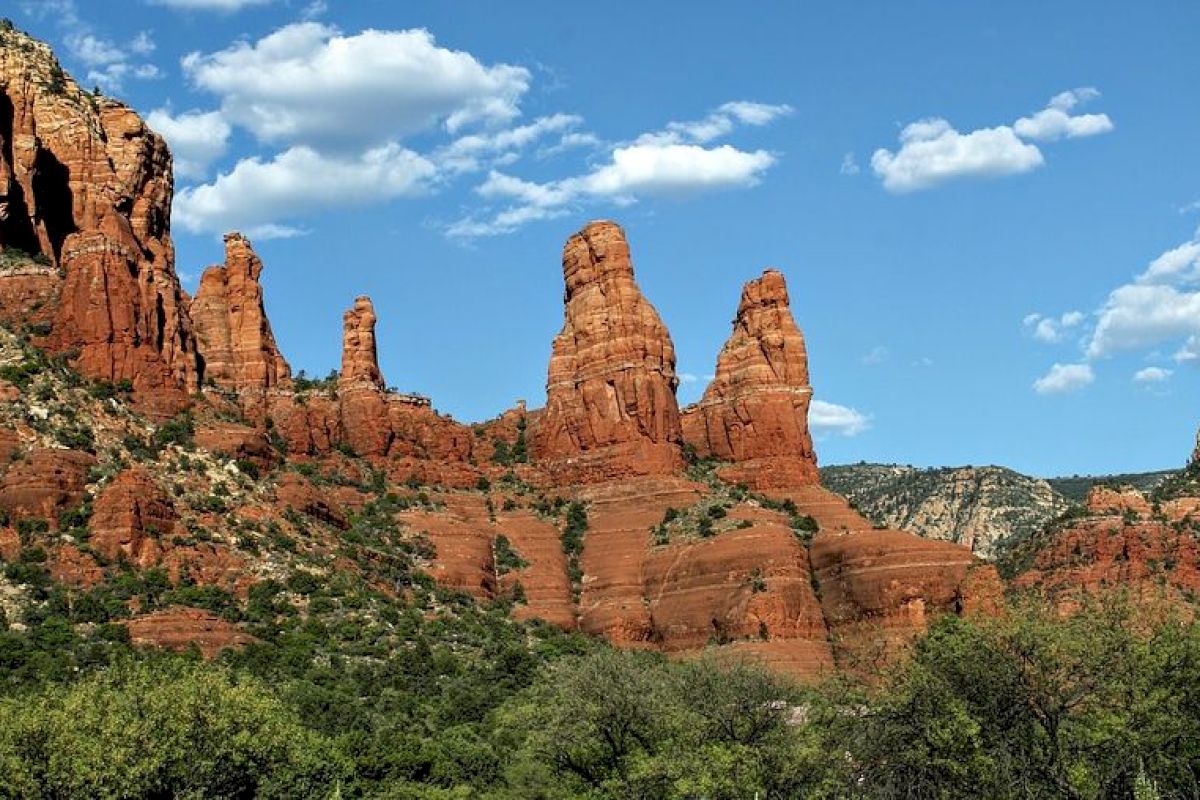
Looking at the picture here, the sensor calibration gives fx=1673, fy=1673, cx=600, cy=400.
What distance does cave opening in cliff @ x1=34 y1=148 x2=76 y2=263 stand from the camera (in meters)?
141

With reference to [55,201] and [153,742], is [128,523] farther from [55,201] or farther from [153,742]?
[153,742]

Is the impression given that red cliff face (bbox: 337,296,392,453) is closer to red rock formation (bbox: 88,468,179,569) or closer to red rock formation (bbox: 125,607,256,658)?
red rock formation (bbox: 88,468,179,569)

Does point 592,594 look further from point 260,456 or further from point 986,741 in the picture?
point 986,741

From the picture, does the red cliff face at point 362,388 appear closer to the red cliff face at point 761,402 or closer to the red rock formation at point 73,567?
the red cliff face at point 761,402

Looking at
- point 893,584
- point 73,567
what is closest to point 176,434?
point 73,567

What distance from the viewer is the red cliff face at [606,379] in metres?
156

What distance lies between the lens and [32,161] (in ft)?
456

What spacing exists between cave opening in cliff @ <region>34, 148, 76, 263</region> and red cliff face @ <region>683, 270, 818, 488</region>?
204 feet

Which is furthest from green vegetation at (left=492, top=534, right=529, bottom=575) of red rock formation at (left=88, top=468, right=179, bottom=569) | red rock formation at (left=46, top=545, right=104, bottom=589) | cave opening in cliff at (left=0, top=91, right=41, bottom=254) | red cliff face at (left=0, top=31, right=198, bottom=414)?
cave opening in cliff at (left=0, top=91, right=41, bottom=254)

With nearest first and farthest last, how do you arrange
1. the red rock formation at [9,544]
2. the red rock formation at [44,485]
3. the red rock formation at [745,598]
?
the red rock formation at [9,544]
the red rock formation at [44,485]
the red rock formation at [745,598]

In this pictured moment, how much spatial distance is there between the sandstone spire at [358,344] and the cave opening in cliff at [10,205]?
1240 inches

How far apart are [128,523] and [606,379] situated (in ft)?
188

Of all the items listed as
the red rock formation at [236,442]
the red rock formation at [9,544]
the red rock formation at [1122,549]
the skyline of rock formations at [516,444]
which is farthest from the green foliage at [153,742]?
the red rock formation at [1122,549]

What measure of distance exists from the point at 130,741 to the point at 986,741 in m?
33.4
